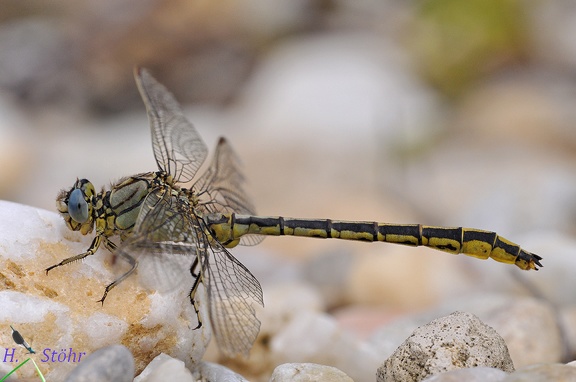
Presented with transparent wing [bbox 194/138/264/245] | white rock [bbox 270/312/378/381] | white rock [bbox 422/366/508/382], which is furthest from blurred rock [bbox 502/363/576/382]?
transparent wing [bbox 194/138/264/245]

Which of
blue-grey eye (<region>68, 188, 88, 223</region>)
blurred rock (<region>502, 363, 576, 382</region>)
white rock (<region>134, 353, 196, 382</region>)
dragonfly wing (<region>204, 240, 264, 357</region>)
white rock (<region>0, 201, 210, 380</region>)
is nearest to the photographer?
blurred rock (<region>502, 363, 576, 382</region>)

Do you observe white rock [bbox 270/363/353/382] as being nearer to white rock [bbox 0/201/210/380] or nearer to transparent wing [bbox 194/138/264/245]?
white rock [bbox 0/201/210/380]

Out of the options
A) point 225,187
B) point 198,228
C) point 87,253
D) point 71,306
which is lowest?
point 71,306

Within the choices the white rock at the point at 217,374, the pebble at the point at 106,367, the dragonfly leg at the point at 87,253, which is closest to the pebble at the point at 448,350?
the white rock at the point at 217,374

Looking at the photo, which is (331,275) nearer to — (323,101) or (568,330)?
(568,330)

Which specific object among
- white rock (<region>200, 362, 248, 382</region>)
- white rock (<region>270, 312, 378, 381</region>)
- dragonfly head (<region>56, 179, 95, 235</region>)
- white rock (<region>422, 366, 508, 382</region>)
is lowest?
white rock (<region>200, 362, 248, 382</region>)

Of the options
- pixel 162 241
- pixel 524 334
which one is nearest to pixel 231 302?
pixel 162 241

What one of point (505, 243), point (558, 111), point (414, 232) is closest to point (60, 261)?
point (414, 232)

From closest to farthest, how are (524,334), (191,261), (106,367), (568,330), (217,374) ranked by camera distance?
(106,367) → (217,374) → (191,261) → (524,334) → (568,330)
